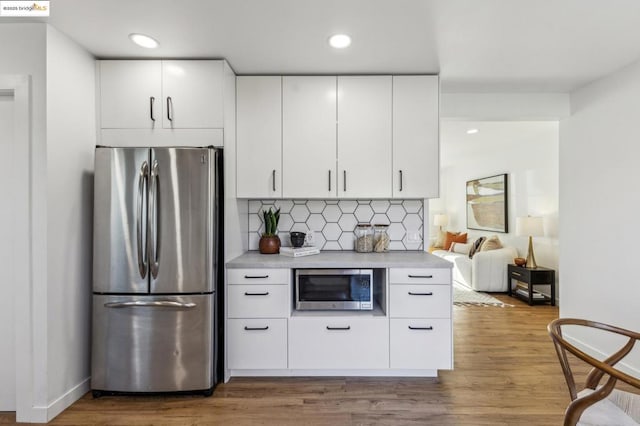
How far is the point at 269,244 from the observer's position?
2.82m

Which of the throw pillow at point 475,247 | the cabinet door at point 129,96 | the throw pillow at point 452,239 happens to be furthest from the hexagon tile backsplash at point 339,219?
the throw pillow at point 452,239

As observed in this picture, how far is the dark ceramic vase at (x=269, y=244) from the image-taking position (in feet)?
9.26

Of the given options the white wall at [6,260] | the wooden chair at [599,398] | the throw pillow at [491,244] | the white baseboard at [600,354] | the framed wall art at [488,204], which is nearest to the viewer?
the wooden chair at [599,398]

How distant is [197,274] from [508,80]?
2.95m

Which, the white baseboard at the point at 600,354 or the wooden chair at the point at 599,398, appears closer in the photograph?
the wooden chair at the point at 599,398

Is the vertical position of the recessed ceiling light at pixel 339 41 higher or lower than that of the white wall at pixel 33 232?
higher

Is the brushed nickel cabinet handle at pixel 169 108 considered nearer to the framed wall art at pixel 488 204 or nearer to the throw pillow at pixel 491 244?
the throw pillow at pixel 491 244

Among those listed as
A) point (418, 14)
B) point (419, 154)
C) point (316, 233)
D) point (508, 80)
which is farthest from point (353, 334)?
point (508, 80)

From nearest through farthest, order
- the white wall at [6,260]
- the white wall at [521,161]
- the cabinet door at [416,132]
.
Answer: the white wall at [6,260] < the cabinet door at [416,132] < the white wall at [521,161]

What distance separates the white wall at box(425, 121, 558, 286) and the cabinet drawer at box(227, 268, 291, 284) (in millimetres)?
2796

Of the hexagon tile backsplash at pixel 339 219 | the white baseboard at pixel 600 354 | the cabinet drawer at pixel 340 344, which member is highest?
the hexagon tile backsplash at pixel 339 219

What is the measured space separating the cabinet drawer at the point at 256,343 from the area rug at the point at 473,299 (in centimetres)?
297

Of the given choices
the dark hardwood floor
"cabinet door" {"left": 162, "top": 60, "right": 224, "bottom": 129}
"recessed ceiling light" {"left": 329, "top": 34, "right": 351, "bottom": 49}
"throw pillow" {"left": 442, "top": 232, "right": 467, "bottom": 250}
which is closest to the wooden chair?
the dark hardwood floor

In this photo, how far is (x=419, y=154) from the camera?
271cm
